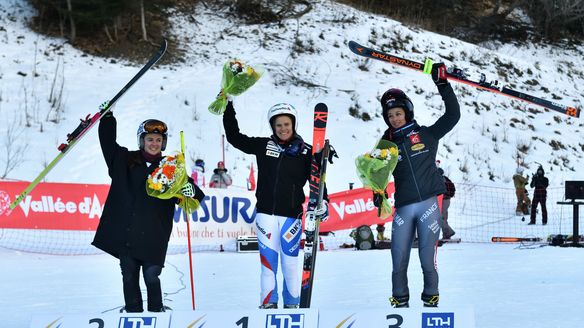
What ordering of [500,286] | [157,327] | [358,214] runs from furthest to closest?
1. [358,214]
2. [500,286]
3. [157,327]

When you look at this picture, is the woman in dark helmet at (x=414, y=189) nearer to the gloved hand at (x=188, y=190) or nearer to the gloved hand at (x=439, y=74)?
the gloved hand at (x=439, y=74)

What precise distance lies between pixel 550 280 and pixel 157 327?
5139mm

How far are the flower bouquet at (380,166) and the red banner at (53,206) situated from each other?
7.99 meters

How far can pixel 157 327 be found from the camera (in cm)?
479

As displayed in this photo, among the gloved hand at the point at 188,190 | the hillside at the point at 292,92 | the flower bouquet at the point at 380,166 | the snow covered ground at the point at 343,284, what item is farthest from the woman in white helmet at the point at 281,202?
the hillside at the point at 292,92

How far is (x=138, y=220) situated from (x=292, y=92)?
19335mm

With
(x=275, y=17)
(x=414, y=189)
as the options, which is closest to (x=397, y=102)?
(x=414, y=189)

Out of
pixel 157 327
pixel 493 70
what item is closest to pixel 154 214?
pixel 157 327

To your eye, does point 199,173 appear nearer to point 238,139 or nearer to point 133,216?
point 238,139

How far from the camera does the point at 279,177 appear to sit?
5809 millimetres

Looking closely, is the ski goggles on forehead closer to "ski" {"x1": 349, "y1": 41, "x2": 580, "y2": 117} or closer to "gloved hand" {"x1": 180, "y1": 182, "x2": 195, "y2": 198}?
"gloved hand" {"x1": 180, "y1": 182, "x2": 195, "y2": 198}

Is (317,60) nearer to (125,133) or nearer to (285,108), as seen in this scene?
(125,133)

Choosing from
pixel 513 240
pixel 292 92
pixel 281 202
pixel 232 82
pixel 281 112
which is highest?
pixel 292 92

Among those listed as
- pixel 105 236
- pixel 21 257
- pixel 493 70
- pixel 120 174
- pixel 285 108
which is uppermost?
pixel 493 70
